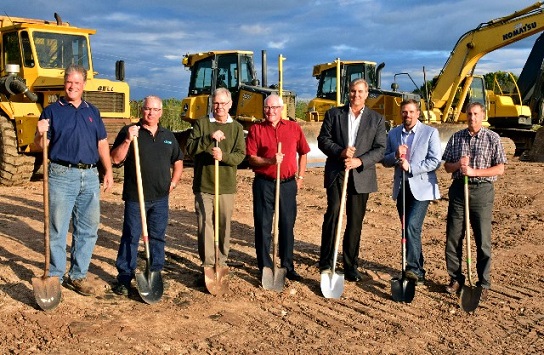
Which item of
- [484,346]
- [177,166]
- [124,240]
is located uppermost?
[177,166]

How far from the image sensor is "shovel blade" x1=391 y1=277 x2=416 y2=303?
20.0ft

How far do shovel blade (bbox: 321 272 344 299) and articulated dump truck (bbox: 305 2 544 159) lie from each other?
12.5 m

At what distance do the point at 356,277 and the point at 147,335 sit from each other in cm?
245

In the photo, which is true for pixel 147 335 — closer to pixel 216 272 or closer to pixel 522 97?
pixel 216 272

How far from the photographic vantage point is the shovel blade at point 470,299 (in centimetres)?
585

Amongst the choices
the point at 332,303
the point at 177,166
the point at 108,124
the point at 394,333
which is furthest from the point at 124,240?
the point at 108,124

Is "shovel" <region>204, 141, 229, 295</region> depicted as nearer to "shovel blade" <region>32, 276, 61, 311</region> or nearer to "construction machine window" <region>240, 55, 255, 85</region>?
"shovel blade" <region>32, 276, 61, 311</region>

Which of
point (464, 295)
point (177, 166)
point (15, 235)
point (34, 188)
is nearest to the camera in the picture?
point (464, 295)

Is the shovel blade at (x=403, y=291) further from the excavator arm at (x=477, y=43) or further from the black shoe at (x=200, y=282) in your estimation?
the excavator arm at (x=477, y=43)

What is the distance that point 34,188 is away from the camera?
12.8 metres

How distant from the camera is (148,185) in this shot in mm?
6008

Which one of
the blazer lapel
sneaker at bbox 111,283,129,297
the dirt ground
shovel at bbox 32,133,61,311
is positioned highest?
the blazer lapel

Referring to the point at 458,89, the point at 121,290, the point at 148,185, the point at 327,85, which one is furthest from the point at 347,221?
the point at 458,89

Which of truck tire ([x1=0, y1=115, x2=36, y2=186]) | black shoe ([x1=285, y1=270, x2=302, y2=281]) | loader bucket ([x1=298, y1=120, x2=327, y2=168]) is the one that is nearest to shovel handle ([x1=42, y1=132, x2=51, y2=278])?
black shoe ([x1=285, y1=270, x2=302, y2=281])
